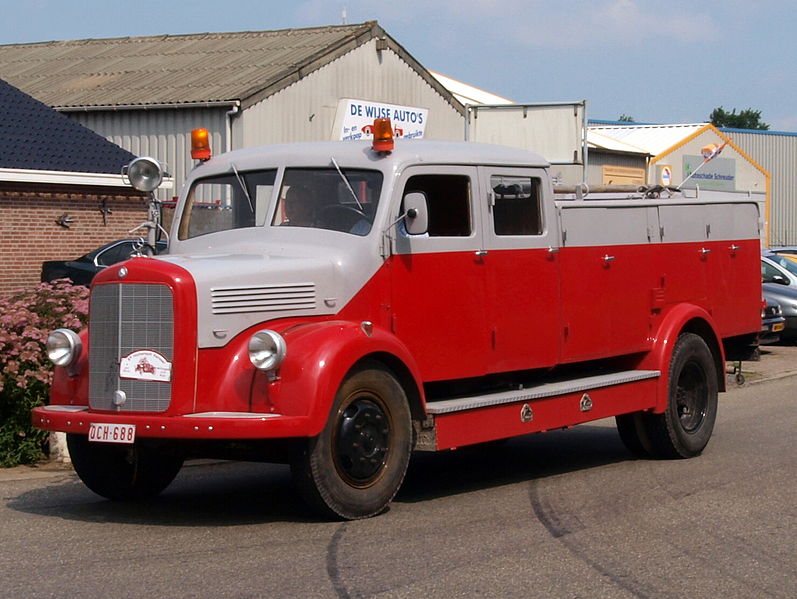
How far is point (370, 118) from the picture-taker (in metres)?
32.8

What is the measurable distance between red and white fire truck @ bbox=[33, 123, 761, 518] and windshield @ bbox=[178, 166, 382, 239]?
0.04ft

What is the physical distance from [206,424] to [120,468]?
5.59ft

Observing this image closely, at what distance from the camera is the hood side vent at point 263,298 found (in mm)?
8078

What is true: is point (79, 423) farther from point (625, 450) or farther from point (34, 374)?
point (625, 450)

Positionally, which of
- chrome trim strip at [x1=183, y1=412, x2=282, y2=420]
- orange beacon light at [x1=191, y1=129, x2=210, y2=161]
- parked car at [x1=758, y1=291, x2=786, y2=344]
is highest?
orange beacon light at [x1=191, y1=129, x2=210, y2=161]

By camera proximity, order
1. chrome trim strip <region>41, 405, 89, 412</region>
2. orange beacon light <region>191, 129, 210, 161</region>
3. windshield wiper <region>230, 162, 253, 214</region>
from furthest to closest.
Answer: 1. orange beacon light <region>191, 129, 210, 161</region>
2. windshield wiper <region>230, 162, 253, 214</region>
3. chrome trim strip <region>41, 405, 89, 412</region>

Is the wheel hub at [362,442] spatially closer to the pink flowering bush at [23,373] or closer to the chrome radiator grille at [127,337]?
the chrome radiator grille at [127,337]

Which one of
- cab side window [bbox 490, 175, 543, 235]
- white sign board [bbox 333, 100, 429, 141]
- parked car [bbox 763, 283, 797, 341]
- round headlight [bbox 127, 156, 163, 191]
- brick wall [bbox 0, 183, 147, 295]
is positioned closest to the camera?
round headlight [bbox 127, 156, 163, 191]

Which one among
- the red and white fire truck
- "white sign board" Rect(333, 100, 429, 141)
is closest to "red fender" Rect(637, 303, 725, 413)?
the red and white fire truck

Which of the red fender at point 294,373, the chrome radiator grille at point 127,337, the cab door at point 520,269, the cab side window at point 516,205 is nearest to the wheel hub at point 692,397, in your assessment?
the cab door at point 520,269

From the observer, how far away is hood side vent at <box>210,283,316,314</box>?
8078mm

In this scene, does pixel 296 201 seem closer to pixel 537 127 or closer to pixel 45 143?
pixel 537 127

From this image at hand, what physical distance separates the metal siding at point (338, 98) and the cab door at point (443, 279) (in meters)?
19.8

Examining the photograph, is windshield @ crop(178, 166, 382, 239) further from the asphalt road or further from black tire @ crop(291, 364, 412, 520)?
the asphalt road
